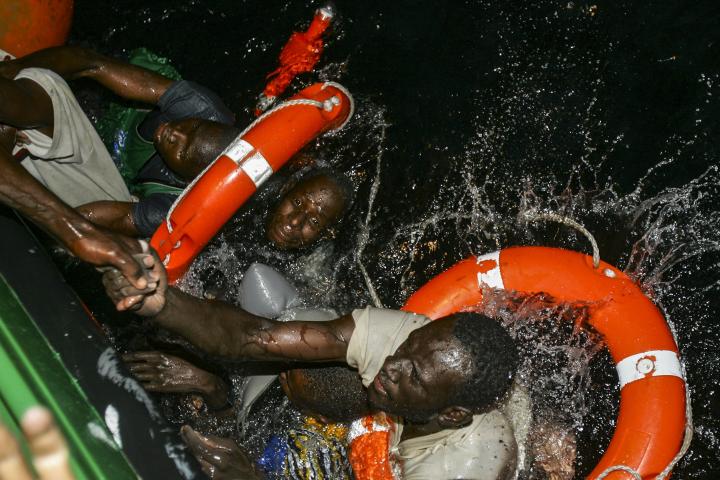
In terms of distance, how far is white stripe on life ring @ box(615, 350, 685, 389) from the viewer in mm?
3297

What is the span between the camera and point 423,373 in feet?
8.59

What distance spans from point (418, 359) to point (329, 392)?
0.77m

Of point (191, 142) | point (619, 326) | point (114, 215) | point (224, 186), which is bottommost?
point (619, 326)

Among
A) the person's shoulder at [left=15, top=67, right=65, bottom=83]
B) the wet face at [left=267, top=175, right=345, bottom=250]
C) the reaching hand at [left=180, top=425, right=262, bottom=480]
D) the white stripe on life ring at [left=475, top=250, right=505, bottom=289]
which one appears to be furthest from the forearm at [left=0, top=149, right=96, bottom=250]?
the white stripe on life ring at [left=475, top=250, right=505, bottom=289]

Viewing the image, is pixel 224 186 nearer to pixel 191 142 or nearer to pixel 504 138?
pixel 191 142

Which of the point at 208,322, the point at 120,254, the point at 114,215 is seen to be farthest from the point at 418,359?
the point at 114,215

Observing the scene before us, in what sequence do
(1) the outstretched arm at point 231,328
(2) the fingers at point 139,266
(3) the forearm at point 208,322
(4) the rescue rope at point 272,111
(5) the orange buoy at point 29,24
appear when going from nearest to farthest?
(2) the fingers at point 139,266
(1) the outstretched arm at point 231,328
(3) the forearm at point 208,322
(4) the rescue rope at point 272,111
(5) the orange buoy at point 29,24

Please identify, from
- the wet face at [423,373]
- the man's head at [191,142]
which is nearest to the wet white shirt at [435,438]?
the wet face at [423,373]

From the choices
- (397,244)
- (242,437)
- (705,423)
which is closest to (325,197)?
(397,244)

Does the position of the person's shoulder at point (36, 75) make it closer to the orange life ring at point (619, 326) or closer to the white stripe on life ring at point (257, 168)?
the white stripe on life ring at point (257, 168)

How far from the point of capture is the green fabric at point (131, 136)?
4316 mm

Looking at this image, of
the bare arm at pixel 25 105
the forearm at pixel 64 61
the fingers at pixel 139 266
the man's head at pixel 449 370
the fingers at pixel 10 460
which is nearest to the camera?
the fingers at pixel 10 460

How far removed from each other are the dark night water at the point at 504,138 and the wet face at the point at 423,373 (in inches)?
56.1

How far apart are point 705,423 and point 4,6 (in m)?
4.67
